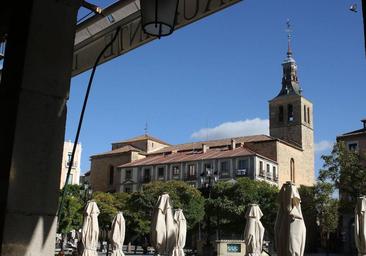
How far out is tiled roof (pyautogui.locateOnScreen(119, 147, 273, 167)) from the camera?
62.5 m

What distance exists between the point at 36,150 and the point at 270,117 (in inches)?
3327

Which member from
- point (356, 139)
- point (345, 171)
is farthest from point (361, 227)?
point (356, 139)

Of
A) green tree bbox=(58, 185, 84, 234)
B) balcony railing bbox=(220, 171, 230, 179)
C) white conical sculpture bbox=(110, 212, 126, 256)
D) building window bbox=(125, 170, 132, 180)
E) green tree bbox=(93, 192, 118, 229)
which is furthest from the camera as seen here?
building window bbox=(125, 170, 132, 180)

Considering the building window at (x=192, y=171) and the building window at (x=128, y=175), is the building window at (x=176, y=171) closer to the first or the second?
the building window at (x=192, y=171)

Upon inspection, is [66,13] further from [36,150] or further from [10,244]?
[10,244]

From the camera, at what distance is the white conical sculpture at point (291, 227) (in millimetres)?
8711

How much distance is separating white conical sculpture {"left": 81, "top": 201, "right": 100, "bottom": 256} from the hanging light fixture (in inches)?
510

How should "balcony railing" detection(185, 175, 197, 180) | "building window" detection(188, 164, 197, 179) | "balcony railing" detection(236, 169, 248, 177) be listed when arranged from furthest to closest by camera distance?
"building window" detection(188, 164, 197, 179) → "balcony railing" detection(185, 175, 197, 180) → "balcony railing" detection(236, 169, 248, 177)

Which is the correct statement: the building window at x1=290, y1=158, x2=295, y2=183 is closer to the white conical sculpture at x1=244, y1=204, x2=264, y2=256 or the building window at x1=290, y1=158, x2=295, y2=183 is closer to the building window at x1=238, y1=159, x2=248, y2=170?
the building window at x1=238, y1=159, x2=248, y2=170

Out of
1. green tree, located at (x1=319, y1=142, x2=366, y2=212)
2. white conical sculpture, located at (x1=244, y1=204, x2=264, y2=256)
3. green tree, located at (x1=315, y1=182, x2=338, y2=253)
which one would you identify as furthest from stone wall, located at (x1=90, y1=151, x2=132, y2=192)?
white conical sculpture, located at (x1=244, y1=204, x2=264, y2=256)

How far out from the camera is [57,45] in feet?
8.95

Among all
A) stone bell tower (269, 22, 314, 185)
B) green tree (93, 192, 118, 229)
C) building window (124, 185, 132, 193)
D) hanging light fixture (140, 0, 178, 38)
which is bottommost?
hanging light fixture (140, 0, 178, 38)

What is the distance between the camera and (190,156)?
67.4 meters

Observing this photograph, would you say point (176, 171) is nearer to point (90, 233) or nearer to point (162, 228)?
point (162, 228)
